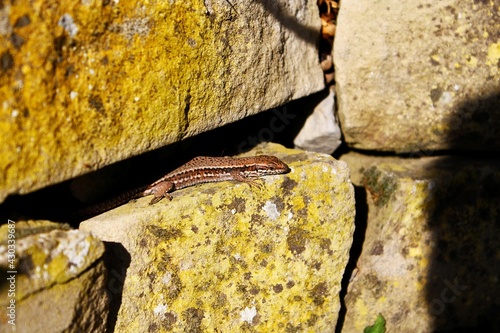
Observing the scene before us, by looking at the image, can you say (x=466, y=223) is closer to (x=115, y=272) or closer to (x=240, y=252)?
(x=240, y=252)

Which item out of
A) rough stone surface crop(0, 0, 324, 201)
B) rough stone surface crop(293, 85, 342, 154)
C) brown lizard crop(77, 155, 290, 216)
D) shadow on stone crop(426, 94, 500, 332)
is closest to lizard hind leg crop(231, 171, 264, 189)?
brown lizard crop(77, 155, 290, 216)

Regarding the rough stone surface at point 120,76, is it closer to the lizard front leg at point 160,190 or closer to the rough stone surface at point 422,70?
the lizard front leg at point 160,190

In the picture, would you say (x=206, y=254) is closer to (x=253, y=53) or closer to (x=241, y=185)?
(x=241, y=185)

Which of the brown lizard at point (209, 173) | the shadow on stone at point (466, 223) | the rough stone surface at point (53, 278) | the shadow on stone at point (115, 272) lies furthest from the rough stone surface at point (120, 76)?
the shadow on stone at point (466, 223)

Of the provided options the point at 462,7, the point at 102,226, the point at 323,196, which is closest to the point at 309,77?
the point at 323,196

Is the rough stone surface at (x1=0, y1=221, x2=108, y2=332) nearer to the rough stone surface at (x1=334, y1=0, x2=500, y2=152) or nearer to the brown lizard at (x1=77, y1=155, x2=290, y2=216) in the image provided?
the brown lizard at (x1=77, y1=155, x2=290, y2=216)

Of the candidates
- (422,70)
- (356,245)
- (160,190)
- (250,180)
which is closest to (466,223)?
(356,245)
